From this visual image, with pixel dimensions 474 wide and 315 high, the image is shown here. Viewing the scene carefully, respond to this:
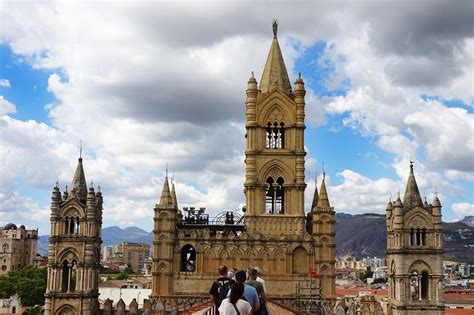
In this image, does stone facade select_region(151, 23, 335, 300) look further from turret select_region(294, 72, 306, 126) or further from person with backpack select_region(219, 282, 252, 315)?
person with backpack select_region(219, 282, 252, 315)

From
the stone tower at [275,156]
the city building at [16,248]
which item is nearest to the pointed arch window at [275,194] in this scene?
the stone tower at [275,156]

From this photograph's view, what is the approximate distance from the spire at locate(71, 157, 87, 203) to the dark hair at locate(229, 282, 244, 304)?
158 feet

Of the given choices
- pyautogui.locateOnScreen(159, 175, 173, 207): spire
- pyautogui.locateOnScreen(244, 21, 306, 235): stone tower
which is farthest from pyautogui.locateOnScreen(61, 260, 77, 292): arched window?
pyautogui.locateOnScreen(244, 21, 306, 235): stone tower

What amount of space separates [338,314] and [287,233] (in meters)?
10.3

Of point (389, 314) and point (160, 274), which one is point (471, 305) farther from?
point (160, 274)

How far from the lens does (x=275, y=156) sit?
210ft

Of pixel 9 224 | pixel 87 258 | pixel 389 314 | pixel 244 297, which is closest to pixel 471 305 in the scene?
pixel 389 314

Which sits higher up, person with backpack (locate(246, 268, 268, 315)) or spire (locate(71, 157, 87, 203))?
spire (locate(71, 157, 87, 203))

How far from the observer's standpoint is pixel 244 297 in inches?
636

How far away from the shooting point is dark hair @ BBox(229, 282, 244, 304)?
15430 mm

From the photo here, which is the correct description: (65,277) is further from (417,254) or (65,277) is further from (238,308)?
(238,308)

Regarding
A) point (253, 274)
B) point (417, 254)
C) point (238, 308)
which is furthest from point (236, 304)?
point (417, 254)

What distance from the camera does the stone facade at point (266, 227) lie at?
202 feet

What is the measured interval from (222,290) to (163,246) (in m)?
44.0
